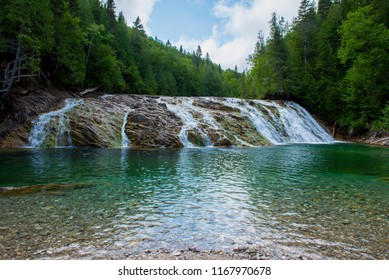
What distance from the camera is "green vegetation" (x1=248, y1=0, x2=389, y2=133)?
3441cm

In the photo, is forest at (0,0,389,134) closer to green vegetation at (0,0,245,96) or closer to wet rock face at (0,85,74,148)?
green vegetation at (0,0,245,96)

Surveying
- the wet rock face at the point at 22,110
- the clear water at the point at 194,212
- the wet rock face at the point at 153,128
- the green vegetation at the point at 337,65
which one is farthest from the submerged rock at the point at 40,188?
the green vegetation at the point at 337,65

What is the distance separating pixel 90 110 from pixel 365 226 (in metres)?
23.1

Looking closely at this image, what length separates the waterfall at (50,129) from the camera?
21406 mm

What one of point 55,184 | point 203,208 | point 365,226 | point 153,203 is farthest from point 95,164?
point 365,226

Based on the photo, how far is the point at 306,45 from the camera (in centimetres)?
5019

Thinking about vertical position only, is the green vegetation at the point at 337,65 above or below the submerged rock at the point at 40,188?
above

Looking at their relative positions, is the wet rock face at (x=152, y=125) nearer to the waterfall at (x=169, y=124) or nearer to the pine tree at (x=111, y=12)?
the waterfall at (x=169, y=124)

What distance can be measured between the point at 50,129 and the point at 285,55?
35.1 m

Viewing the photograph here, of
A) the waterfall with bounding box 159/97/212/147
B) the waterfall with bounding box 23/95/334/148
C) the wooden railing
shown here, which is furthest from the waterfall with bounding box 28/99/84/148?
the waterfall with bounding box 159/97/212/147

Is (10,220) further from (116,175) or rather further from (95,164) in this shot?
(95,164)

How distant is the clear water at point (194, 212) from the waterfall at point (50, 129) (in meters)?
9.02

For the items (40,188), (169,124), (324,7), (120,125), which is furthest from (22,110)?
(324,7)

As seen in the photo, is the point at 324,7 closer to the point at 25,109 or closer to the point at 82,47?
the point at 82,47
